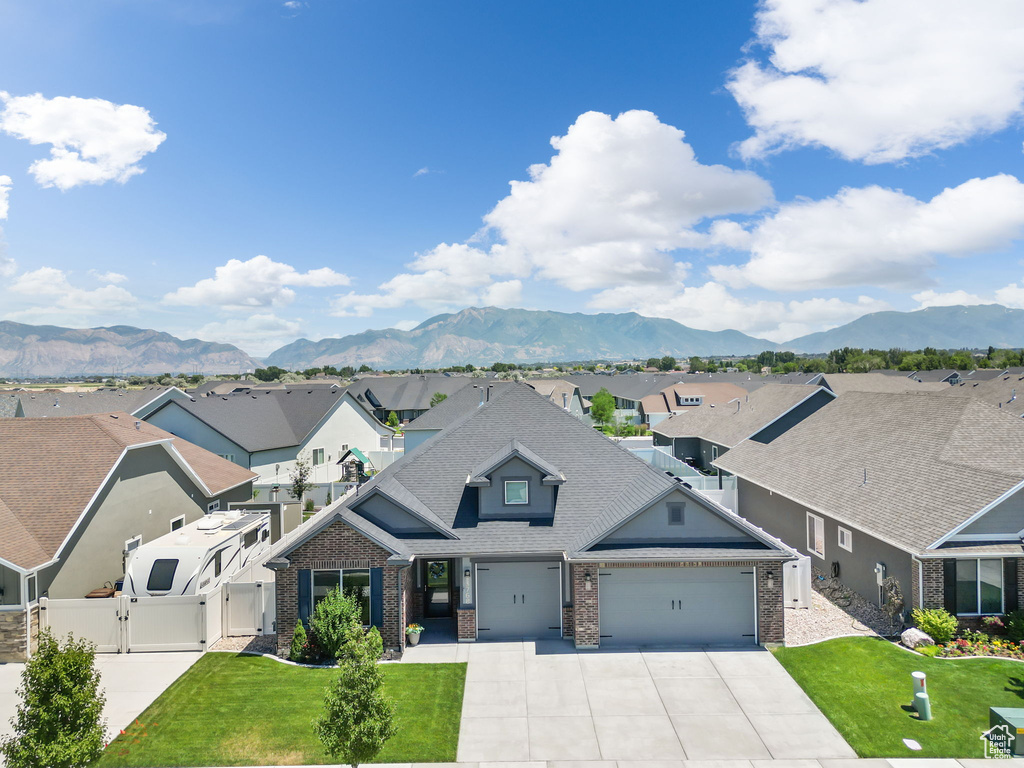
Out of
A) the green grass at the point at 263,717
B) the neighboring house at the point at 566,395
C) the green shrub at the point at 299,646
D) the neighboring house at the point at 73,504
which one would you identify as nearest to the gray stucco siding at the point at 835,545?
the green grass at the point at 263,717

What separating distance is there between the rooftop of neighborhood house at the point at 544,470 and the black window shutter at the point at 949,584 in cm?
418

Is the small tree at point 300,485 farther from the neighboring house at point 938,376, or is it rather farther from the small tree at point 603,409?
the neighboring house at point 938,376

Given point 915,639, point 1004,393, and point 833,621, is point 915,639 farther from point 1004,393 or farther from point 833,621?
point 1004,393

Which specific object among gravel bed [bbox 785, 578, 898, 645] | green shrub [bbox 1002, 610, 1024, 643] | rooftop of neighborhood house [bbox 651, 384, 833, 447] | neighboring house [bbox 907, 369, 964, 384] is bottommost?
gravel bed [bbox 785, 578, 898, 645]

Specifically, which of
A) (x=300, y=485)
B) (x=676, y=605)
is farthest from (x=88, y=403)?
(x=676, y=605)

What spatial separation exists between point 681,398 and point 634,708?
224 ft

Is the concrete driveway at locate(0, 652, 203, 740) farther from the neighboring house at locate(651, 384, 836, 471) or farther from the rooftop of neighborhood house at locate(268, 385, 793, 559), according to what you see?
the neighboring house at locate(651, 384, 836, 471)

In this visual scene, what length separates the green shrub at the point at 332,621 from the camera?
1516cm

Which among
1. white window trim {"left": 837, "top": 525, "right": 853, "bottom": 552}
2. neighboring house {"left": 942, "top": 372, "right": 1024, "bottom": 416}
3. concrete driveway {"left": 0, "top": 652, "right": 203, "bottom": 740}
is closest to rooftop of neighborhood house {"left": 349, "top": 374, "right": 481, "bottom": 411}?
neighboring house {"left": 942, "top": 372, "right": 1024, "bottom": 416}

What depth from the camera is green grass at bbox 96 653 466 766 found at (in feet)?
36.7

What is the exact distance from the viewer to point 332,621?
50.0 ft

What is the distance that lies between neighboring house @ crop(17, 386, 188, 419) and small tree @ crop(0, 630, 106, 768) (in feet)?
114

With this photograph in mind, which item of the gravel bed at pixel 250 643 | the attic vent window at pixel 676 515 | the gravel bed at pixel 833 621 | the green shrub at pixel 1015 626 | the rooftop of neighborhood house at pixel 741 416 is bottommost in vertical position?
the gravel bed at pixel 250 643

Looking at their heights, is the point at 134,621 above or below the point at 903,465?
below
